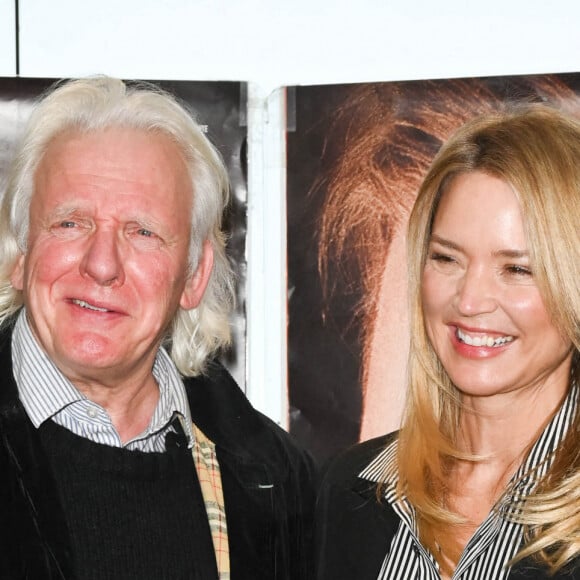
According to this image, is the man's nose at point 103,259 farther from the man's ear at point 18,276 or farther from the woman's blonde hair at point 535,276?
the woman's blonde hair at point 535,276

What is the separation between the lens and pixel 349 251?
9.08ft

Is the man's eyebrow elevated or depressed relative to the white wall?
depressed

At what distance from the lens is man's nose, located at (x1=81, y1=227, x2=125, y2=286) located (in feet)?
7.15

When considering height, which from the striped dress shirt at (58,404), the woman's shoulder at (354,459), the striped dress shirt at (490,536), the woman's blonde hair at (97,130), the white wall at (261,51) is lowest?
the striped dress shirt at (490,536)

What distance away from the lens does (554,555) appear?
198 cm

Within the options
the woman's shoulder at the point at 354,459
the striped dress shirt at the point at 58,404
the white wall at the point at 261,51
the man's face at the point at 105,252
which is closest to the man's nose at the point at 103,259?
the man's face at the point at 105,252

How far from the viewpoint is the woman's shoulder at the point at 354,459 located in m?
2.48

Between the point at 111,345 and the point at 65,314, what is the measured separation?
119 millimetres

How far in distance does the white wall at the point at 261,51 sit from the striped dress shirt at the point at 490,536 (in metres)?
0.68

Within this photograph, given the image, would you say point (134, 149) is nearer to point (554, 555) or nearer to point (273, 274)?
point (273, 274)

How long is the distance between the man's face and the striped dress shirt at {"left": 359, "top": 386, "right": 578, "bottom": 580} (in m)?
0.70

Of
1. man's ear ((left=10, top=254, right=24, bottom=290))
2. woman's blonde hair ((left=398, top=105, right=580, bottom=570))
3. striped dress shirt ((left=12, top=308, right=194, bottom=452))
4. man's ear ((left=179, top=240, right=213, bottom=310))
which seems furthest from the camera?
man's ear ((left=179, top=240, right=213, bottom=310))

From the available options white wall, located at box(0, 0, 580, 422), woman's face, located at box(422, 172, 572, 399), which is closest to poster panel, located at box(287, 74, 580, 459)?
white wall, located at box(0, 0, 580, 422)

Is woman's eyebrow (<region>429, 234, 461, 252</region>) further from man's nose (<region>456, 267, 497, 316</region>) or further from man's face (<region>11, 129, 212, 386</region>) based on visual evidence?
man's face (<region>11, 129, 212, 386</region>)
